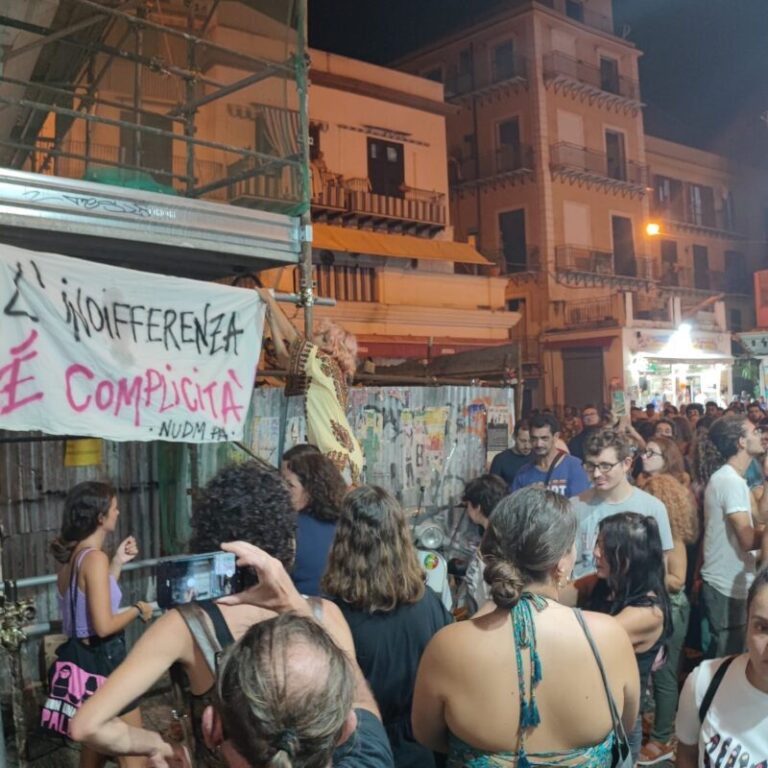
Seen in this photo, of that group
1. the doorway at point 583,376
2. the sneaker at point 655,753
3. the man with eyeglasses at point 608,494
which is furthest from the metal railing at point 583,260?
the sneaker at point 655,753

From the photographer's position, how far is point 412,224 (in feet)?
82.0

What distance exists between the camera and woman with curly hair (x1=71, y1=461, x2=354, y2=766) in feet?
6.23

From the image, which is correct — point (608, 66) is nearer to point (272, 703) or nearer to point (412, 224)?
point (412, 224)

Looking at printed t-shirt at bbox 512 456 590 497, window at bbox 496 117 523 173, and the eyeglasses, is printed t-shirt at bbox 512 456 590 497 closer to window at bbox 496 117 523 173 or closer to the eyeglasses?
the eyeglasses

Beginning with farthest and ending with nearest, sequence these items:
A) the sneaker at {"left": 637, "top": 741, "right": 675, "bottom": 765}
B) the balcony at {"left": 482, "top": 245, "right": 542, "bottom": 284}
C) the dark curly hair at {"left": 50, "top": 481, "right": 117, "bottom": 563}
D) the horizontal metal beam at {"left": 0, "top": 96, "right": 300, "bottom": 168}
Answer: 1. the balcony at {"left": 482, "top": 245, "right": 542, "bottom": 284}
2. the horizontal metal beam at {"left": 0, "top": 96, "right": 300, "bottom": 168}
3. the sneaker at {"left": 637, "top": 741, "right": 675, "bottom": 765}
4. the dark curly hair at {"left": 50, "top": 481, "right": 117, "bottom": 563}

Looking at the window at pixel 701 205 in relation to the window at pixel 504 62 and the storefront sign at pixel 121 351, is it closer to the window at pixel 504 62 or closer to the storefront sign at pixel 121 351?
the window at pixel 504 62

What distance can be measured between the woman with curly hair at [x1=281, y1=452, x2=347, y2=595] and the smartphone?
5.47 ft

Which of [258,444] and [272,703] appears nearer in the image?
[272,703]

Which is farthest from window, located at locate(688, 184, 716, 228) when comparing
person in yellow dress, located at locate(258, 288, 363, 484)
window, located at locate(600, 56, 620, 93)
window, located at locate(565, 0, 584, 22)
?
person in yellow dress, located at locate(258, 288, 363, 484)

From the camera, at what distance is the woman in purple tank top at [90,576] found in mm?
3598

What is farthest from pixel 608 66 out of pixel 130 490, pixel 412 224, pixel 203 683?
pixel 203 683

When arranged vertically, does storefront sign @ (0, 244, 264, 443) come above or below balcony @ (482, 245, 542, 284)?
below

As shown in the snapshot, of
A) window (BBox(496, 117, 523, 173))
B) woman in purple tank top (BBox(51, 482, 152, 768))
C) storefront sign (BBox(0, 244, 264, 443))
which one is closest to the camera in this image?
woman in purple tank top (BBox(51, 482, 152, 768))

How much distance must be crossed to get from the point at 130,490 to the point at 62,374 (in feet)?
6.58
